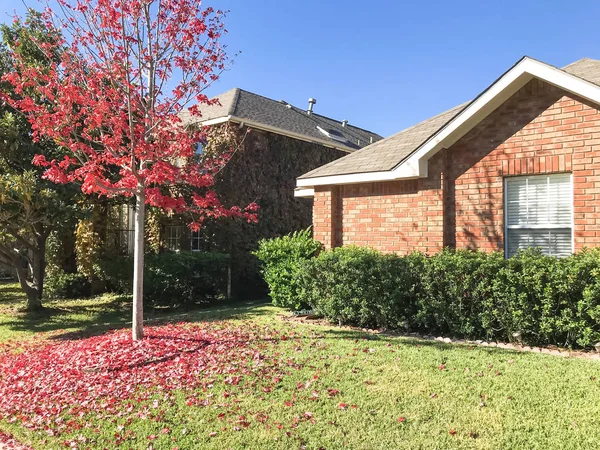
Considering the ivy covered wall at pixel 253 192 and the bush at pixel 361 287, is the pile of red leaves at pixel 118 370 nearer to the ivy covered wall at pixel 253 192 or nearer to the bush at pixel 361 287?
the bush at pixel 361 287

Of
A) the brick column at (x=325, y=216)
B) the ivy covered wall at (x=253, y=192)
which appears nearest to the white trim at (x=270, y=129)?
the ivy covered wall at (x=253, y=192)

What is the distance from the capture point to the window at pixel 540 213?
7914 mm

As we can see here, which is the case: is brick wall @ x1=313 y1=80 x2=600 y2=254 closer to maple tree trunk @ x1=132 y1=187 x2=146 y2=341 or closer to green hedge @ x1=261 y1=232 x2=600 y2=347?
green hedge @ x1=261 y1=232 x2=600 y2=347

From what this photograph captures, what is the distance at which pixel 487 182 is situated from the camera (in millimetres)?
8727

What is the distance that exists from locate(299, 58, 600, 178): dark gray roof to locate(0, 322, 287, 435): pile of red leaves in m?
4.14

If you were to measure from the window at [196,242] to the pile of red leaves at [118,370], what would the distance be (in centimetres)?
778

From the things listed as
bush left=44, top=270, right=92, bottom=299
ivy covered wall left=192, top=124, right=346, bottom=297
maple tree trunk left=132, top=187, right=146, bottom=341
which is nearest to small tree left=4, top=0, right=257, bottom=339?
maple tree trunk left=132, top=187, right=146, bottom=341

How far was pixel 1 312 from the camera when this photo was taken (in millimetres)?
13961

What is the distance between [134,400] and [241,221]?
10.8 m

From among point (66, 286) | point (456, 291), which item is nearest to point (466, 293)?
point (456, 291)

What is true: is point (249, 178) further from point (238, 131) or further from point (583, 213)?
point (583, 213)

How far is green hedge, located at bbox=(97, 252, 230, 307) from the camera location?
1337 cm

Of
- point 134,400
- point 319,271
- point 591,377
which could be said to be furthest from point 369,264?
point 134,400

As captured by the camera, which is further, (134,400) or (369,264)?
(369,264)
